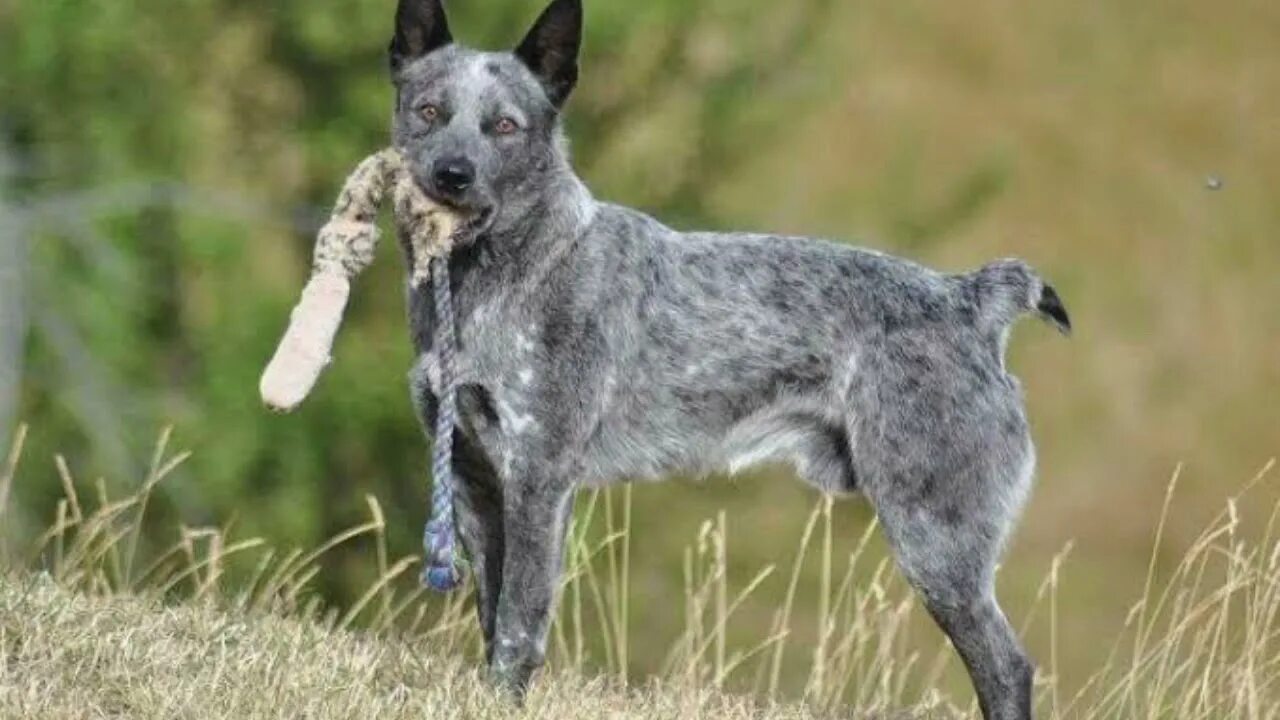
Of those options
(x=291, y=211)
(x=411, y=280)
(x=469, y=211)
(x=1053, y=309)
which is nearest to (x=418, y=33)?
(x=469, y=211)

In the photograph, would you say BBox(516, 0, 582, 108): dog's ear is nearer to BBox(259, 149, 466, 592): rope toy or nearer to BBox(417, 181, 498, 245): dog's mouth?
BBox(417, 181, 498, 245): dog's mouth

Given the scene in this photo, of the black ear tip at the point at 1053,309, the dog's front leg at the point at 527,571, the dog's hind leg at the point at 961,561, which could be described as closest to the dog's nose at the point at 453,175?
the dog's front leg at the point at 527,571

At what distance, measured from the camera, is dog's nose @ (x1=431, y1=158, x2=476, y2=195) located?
23.5ft

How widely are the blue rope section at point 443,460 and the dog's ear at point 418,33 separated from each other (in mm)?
633

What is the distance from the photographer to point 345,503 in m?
16.3

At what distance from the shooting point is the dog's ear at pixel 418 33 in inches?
298

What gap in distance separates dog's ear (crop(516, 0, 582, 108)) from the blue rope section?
0.63 meters

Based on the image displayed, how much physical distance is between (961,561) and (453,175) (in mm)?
1737

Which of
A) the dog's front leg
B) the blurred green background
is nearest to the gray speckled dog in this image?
the dog's front leg

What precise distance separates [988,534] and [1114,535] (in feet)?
52.1

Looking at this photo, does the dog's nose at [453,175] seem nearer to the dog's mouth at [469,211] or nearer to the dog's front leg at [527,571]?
the dog's mouth at [469,211]

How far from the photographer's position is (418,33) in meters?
7.60

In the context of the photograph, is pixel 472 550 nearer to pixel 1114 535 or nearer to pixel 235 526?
pixel 235 526

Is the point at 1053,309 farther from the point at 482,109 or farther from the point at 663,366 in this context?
the point at 482,109
